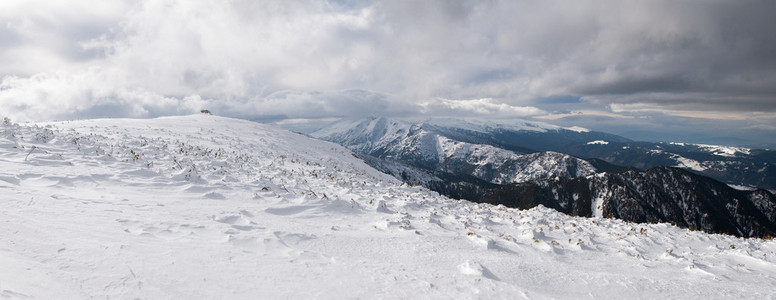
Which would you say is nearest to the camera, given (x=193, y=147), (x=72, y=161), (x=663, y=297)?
(x=663, y=297)

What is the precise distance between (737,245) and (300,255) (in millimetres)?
16265

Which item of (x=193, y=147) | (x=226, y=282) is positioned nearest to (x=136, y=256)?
(x=226, y=282)

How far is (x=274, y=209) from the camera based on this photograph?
10.5 metres

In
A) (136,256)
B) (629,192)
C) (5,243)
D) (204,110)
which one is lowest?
(629,192)

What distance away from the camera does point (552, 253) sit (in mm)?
9336

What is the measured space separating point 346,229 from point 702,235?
14593 millimetres

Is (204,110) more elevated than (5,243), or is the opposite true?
(204,110)

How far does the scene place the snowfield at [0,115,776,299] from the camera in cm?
512

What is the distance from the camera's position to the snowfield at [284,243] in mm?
5117

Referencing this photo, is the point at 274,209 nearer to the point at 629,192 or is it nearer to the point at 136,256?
the point at 136,256

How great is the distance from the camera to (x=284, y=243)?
24.3 ft

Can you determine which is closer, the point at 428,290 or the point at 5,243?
the point at 5,243

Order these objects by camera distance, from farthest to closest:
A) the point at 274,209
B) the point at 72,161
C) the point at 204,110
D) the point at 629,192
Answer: the point at 629,192 < the point at 204,110 < the point at 72,161 < the point at 274,209

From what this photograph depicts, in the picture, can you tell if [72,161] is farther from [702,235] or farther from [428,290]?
[702,235]
